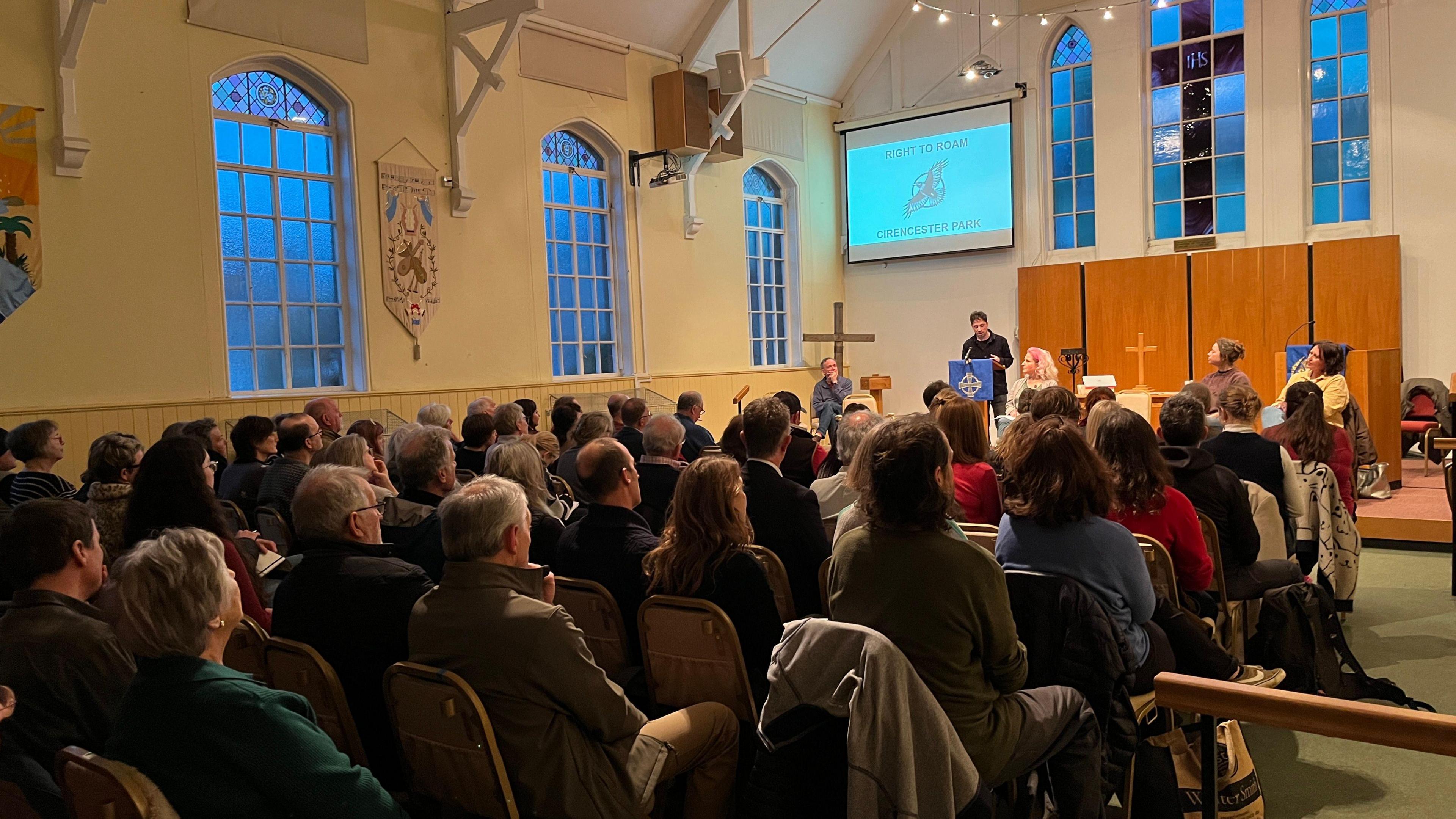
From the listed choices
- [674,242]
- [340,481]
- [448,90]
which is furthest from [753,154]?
[340,481]

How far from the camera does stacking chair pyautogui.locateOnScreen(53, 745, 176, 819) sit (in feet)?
5.55

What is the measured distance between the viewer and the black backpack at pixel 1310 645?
3.70 meters

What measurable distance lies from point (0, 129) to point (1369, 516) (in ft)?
30.4

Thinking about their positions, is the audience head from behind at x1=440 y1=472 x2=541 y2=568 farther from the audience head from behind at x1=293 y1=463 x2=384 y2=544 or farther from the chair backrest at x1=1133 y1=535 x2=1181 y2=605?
the chair backrest at x1=1133 y1=535 x2=1181 y2=605

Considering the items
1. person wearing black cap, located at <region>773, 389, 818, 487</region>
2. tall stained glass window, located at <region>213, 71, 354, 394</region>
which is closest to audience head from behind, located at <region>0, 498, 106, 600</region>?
person wearing black cap, located at <region>773, 389, 818, 487</region>

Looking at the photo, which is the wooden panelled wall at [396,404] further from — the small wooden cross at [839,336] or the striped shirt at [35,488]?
the striped shirt at [35,488]

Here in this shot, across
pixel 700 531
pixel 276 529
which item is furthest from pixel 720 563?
pixel 276 529

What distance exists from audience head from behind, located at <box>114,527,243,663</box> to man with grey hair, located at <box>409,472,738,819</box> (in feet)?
1.77

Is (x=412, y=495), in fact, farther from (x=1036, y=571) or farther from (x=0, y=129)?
(x=0, y=129)

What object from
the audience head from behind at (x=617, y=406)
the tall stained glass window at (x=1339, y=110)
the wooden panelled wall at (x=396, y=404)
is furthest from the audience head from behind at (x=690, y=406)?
the tall stained glass window at (x=1339, y=110)

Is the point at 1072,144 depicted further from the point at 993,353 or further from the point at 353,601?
the point at 353,601

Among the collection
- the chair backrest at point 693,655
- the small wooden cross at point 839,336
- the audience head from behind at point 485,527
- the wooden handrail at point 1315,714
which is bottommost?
the chair backrest at point 693,655

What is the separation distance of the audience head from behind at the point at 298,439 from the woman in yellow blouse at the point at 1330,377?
19.7 ft

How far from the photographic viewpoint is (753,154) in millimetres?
12836
